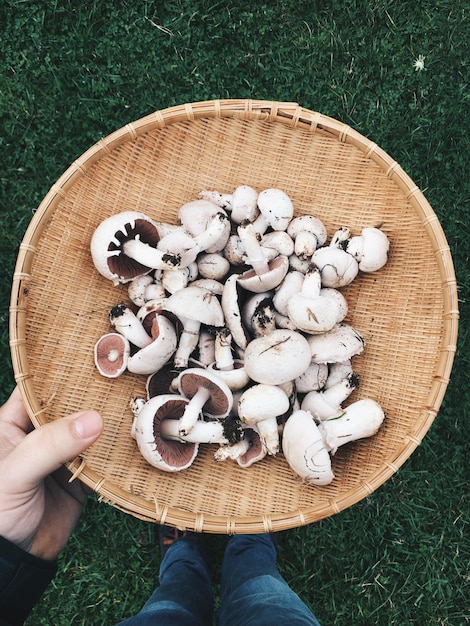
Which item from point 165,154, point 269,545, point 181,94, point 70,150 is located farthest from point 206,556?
point 181,94

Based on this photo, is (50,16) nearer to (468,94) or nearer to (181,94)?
(181,94)

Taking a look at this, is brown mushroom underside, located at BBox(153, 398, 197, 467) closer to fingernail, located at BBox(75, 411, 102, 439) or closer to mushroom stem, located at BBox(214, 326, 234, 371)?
mushroom stem, located at BBox(214, 326, 234, 371)

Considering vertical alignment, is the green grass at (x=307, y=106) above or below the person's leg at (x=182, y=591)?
above

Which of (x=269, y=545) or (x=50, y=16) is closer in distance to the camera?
(x=269, y=545)

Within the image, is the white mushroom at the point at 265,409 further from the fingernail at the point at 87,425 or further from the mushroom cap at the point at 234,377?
the fingernail at the point at 87,425

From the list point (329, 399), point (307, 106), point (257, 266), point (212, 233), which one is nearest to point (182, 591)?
point (329, 399)

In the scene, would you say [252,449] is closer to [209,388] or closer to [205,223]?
[209,388]

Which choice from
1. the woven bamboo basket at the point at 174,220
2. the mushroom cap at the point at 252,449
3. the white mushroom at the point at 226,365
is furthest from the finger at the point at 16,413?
the mushroom cap at the point at 252,449
